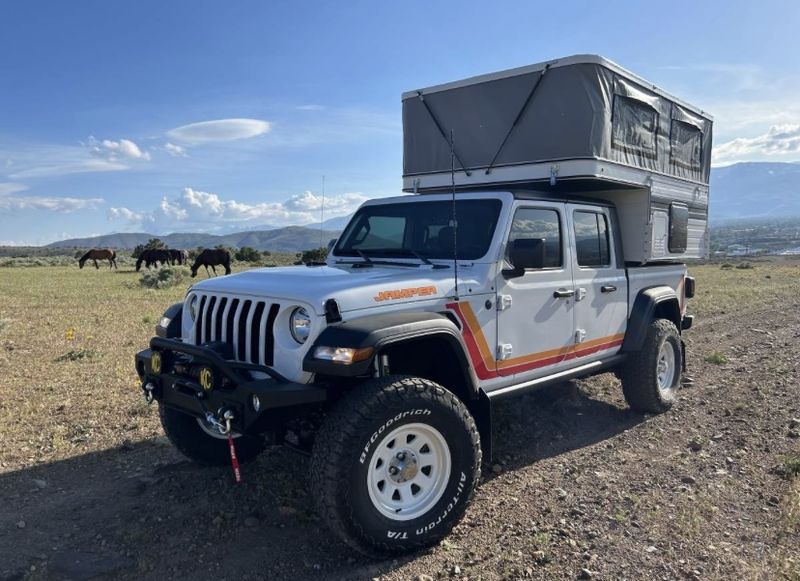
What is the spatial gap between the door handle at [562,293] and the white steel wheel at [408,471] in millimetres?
1816

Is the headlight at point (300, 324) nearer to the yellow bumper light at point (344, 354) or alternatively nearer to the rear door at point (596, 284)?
the yellow bumper light at point (344, 354)

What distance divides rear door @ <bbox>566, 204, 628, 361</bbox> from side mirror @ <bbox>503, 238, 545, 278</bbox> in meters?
1.02

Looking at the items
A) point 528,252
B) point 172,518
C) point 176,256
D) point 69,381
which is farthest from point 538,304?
point 176,256

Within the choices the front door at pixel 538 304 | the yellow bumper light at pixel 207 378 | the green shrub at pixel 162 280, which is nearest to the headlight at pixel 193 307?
the yellow bumper light at pixel 207 378

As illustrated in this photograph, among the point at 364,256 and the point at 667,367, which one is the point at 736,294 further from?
the point at 364,256

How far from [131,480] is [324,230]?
2968 mm

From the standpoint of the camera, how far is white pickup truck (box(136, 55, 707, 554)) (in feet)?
11.6

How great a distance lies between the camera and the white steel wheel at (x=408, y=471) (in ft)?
12.1

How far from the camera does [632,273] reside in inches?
245

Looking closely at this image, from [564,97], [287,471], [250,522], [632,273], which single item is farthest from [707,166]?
[250,522]

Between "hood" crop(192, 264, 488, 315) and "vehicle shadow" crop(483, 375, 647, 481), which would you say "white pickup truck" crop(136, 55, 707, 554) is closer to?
"hood" crop(192, 264, 488, 315)

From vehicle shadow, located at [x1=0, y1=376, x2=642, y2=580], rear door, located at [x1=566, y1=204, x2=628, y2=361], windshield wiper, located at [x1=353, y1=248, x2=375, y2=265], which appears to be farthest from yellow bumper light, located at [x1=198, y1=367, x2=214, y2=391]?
rear door, located at [x1=566, y1=204, x2=628, y2=361]

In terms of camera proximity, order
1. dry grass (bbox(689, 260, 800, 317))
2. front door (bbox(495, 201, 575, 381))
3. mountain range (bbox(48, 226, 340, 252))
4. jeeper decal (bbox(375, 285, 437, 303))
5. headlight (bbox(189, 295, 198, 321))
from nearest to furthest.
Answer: jeeper decal (bbox(375, 285, 437, 303)), headlight (bbox(189, 295, 198, 321)), front door (bbox(495, 201, 575, 381)), dry grass (bbox(689, 260, 800, 317)), mountain range (bbox(48, 226, 340, 252))

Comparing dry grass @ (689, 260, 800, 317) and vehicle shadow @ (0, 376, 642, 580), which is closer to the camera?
vehicle shadow @ (0, 376, 642, 580)
